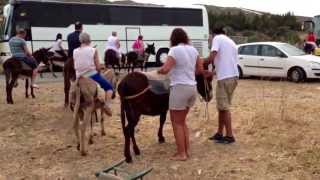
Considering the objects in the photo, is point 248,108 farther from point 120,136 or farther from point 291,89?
point 291,89

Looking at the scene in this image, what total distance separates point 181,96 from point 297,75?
13.1 metres

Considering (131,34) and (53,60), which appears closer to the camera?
(53,60)

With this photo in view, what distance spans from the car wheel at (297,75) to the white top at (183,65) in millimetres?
12886

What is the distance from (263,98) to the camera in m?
15.2

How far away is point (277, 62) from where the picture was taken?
67.0 ft

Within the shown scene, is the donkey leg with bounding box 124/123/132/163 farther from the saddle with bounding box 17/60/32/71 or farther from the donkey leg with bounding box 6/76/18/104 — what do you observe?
the donkey leg with bounding box 6/76/18/104

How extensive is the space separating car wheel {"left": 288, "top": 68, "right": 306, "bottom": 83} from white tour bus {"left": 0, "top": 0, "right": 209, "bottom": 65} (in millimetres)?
11460

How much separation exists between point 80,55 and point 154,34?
2235cm

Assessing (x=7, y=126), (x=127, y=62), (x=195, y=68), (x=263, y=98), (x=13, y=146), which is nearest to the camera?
(x=195, y=68)

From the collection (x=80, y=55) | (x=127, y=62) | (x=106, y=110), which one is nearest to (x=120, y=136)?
(x=106, y=110)

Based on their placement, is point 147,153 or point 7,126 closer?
point 147,153

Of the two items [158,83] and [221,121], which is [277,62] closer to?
[221,121]

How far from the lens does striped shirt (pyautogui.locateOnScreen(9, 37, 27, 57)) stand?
14.0 m

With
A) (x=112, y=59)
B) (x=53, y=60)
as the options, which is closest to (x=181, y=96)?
(x=112, y=59)
